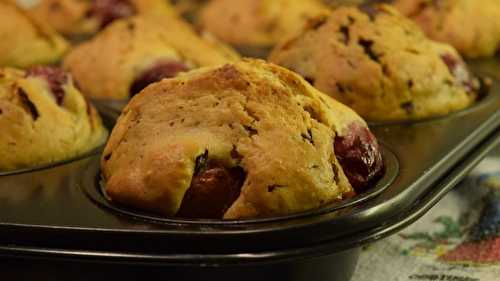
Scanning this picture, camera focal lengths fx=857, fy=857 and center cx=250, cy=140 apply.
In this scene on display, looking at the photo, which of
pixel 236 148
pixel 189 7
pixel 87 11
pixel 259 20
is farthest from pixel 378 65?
pixel 189 7

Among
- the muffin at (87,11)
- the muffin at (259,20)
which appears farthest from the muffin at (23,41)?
the muffin at (259,20)

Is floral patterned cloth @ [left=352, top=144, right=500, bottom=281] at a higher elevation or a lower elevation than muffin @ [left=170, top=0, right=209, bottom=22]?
higher

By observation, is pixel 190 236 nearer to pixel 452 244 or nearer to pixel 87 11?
pixel 452 244

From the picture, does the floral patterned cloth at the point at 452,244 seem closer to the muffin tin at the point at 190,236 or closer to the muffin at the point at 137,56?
the muffin tin at the point at 190,236

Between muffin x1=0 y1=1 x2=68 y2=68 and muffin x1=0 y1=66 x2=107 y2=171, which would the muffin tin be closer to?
muffin x1=0 y1=66 x2=107 y2=171

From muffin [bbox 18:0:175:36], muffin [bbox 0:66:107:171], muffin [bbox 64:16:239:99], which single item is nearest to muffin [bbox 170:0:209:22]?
muffin [bbox 18:0:175:36]

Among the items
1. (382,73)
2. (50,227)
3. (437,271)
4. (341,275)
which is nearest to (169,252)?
(50,227)
